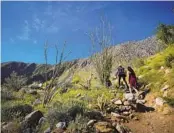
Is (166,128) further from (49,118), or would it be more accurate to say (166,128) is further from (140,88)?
(140,88)

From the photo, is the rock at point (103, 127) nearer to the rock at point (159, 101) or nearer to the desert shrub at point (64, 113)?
the desert shrub at point (64, 113)

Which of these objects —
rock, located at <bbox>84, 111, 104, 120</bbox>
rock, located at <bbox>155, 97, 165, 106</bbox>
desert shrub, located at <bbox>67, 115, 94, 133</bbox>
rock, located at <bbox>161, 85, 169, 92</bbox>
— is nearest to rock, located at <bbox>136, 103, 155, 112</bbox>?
rock, located at <bbox>155, 97, 165, 106</bbox>

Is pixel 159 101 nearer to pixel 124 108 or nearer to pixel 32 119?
pixel 124 108

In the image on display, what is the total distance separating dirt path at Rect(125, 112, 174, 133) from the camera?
9.38 metres

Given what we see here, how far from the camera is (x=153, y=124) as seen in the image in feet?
32.8

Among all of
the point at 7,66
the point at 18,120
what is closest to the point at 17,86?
the point at 18,120

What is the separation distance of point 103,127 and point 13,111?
352 cm

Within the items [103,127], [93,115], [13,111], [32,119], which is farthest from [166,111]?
[13,111]

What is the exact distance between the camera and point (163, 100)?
11734 millimetres

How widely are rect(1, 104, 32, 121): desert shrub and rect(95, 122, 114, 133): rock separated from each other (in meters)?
2.73

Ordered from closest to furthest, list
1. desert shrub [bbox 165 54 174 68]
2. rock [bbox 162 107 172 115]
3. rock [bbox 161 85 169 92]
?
rock [bbox 162 107 172 115], rock [bbox 161 85 169 92], desert shrub [bbox 165 54 174 68]

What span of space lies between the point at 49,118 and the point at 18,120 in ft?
3.29

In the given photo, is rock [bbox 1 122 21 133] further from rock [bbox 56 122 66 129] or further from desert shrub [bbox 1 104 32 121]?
rock [bbox 56 122 66 129]

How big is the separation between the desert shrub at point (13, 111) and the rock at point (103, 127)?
8.94 feet
